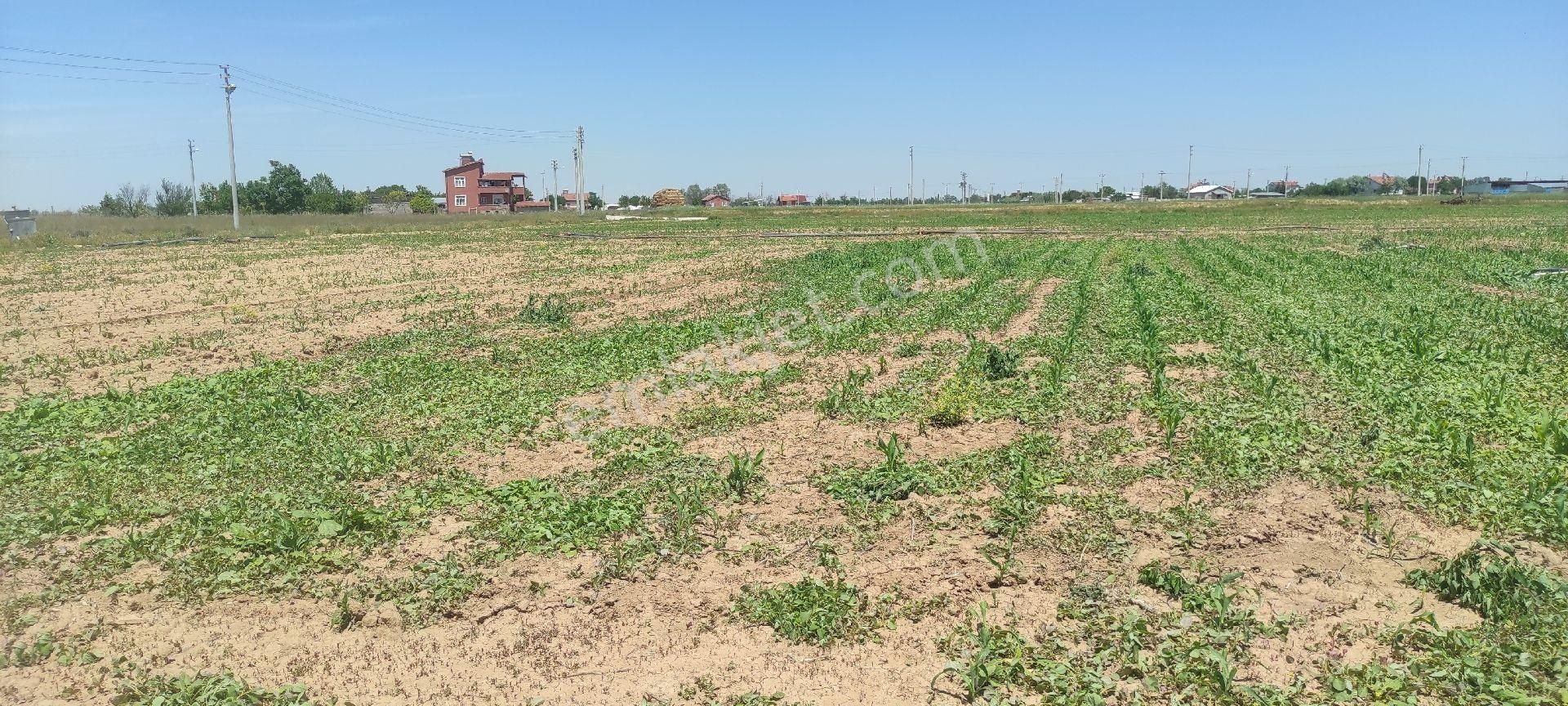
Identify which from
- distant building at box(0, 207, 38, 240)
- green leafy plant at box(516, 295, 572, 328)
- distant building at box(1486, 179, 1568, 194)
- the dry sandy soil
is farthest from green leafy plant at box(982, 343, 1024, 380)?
distant building at box(1486, 179, 1568, 194)

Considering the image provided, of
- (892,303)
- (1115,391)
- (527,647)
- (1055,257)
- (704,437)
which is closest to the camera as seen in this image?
(527,647)

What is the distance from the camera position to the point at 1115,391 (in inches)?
344

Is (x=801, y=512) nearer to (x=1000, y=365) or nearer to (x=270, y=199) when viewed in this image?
(x=1000, y=365)

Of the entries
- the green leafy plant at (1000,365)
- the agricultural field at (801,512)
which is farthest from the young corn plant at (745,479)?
the green leafy plant at (1000,365)

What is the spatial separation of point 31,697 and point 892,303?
43.7 feet

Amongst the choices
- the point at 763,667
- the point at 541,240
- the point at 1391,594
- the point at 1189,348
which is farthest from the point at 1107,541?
the point at 541,240

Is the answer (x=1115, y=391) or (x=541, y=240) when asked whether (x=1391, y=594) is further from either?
(x=541, y=240)

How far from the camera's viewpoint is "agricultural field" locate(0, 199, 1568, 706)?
418 cm

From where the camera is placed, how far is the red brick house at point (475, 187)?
106 metres

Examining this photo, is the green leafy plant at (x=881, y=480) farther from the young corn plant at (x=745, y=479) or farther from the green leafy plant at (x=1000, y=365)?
the green leafy plant at (x=1000, y=365)

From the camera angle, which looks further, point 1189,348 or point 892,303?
point 892,303

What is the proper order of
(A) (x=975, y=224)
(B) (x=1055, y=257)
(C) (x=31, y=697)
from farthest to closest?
(A) (x=975, y=224)
(B) (x=1055, y=257)
(C) (x=31, y=697)

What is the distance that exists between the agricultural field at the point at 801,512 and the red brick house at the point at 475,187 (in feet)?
318

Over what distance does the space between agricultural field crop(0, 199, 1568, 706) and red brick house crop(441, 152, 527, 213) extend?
97.0m
